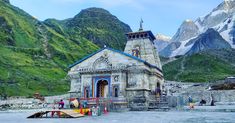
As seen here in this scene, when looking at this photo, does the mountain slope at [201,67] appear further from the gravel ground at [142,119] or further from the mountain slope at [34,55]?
the gravel ground at [142,119]

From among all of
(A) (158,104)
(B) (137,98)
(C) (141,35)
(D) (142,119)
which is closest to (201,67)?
(C) (141,35)

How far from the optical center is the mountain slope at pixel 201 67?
121m

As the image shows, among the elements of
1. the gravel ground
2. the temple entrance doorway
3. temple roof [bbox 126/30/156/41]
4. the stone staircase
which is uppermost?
temple roof [bbox 126/30/156/41]

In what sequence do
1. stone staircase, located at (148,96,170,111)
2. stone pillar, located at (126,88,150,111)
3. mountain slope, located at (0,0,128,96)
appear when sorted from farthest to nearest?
mountain slope, located at (0,0,128,96) < stone pillar, located at (126,88,150,111) < stone staircase, located at (148,96,170,111)

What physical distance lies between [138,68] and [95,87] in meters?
7.18

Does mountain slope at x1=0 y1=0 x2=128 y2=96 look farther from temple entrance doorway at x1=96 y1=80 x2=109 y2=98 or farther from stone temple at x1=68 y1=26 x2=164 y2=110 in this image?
stone temple at x1=68 y1=26 x2=164 y2=110

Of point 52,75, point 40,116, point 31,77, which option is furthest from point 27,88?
point 40,116

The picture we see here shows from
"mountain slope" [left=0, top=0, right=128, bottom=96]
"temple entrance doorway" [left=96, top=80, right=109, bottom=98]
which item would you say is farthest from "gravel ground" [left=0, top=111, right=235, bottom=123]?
"mountain slope" [left=0, top=0, right=128, bottom=96]

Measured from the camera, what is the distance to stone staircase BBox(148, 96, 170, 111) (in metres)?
36.8

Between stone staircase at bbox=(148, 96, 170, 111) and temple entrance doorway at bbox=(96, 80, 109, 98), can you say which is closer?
stone staircase at bbox=(148, 96, 170, 111)

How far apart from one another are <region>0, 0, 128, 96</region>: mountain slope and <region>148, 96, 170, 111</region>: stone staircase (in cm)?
4804

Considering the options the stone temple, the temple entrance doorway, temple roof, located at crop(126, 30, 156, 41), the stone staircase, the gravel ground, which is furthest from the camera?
temple roof, located at crop(126, 30, 156, 41)

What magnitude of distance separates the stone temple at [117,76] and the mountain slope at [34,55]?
38.2m

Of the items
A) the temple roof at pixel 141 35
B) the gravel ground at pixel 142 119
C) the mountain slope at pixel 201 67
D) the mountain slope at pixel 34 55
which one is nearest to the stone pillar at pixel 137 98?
the temple roof at pixel 141 35
